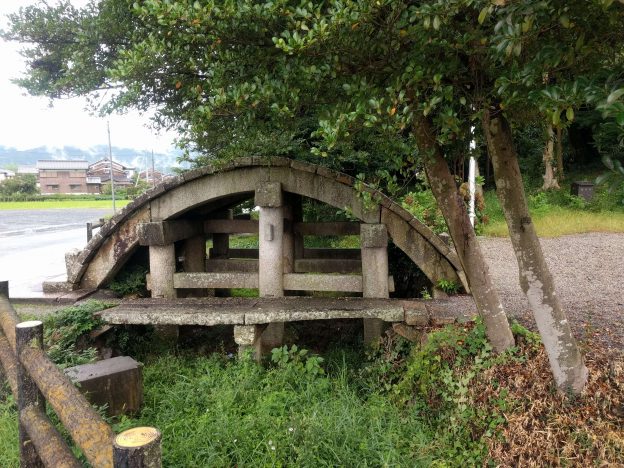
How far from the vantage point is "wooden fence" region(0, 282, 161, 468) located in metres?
1.31

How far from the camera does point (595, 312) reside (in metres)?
5.46

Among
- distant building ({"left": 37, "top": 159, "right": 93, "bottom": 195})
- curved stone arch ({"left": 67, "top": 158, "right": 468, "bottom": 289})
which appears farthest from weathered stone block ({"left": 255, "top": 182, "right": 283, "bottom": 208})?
distant building ({"left": 37, "top": 159, "right": 93, "bottom": 195})

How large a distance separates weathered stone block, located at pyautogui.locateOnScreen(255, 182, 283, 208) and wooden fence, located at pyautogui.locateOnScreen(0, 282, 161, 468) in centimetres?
356

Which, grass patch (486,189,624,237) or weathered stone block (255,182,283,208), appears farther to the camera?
grass patch (486,189,624,237)

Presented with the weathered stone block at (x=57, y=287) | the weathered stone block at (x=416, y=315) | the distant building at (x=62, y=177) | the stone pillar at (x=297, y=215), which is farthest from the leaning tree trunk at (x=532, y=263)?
the distant building at (x=62, y=177)

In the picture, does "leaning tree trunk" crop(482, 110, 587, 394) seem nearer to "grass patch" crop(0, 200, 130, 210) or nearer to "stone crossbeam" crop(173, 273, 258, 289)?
"stone crossbeam" crop(173, 273, 258, 289)

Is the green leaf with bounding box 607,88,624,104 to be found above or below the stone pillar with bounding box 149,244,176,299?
above

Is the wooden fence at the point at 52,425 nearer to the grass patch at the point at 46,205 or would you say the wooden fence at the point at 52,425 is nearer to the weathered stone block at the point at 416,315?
the weathered stone block at the point at 416,315

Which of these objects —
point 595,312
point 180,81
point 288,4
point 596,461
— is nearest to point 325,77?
point 288,4

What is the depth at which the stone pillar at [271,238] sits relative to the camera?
6.26 meters

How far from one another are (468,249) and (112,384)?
3.89 meters

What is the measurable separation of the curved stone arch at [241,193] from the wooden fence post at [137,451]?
443cm

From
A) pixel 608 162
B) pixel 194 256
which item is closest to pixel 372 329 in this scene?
pixel 194 256

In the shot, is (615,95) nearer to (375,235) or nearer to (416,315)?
(416,315)
